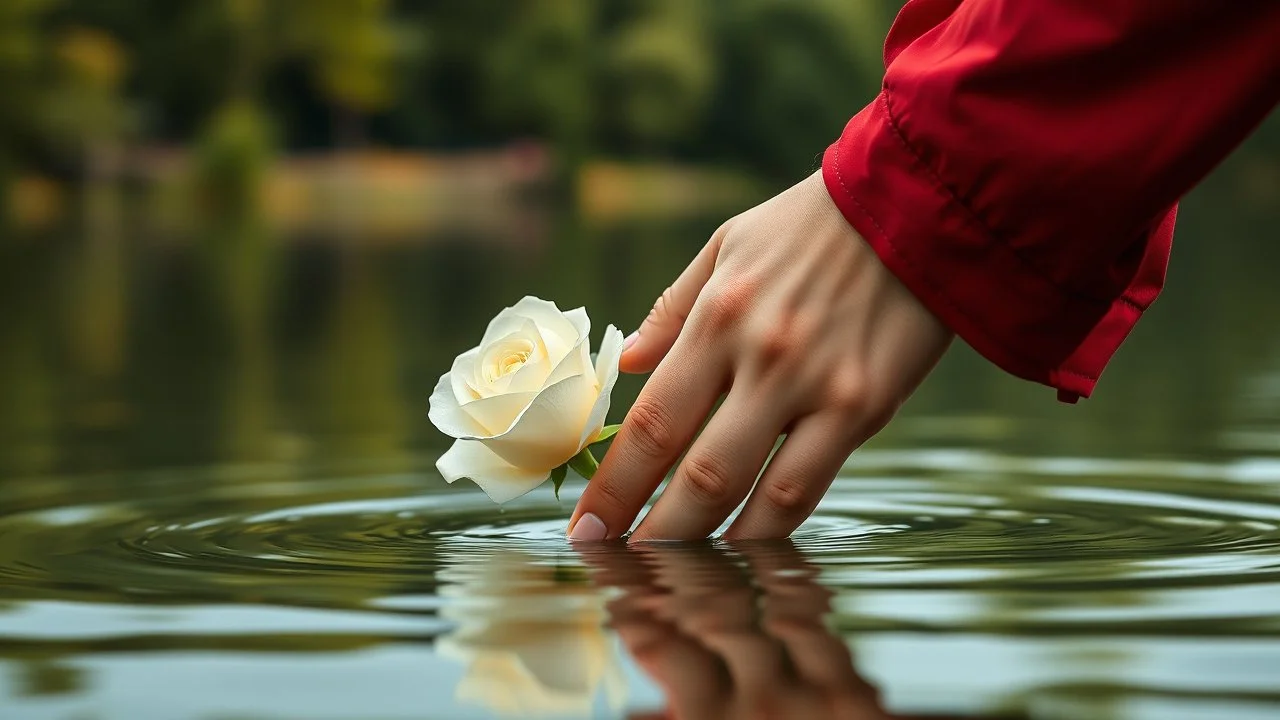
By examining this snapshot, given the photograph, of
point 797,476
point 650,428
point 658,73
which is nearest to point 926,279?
point 797,476

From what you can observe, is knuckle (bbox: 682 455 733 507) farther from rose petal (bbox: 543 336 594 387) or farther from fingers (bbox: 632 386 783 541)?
rose petal (bbox: 543 336 594 387)

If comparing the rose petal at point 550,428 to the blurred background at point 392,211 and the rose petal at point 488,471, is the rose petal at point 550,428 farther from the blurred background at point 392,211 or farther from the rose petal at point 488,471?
the blurred background at point 392,211

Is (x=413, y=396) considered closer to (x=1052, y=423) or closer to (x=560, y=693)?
(x=1052, y=423)

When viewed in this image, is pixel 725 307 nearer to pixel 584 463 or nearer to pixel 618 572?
pixel 618 572

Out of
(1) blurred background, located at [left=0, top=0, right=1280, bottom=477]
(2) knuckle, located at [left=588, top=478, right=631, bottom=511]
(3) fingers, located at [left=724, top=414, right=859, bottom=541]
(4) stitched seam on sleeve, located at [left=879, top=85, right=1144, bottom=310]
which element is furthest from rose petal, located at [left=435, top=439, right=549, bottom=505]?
(4) stitched seam on sleeve, located at [left=879, top=85, right=1144, bottom=310]

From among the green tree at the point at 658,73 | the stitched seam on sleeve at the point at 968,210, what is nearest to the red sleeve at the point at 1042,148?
the stitched seam on sleeve at the point at 968,210

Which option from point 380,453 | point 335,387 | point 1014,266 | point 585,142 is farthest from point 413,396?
point 585,142
